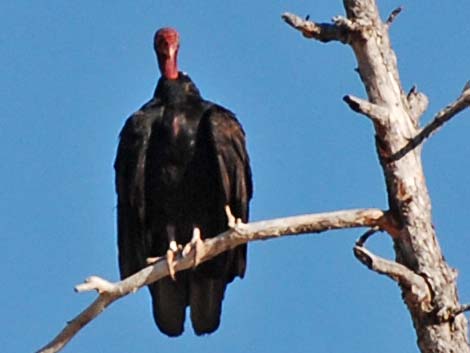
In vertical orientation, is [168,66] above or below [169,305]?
above

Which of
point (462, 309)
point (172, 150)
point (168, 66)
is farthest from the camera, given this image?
point (168, 66)

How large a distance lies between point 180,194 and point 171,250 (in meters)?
0.76

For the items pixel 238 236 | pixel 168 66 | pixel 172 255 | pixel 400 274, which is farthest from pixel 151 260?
pixel 400 274

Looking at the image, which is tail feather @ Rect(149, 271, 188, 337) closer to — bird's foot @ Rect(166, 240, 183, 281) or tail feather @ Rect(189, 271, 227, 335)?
tail feather @ Rect(189, 271, 227, 335)

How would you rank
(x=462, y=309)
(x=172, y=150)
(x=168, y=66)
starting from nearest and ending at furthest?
(x=462, y=309) → (x=172, y=150) → (x=168, y=66)

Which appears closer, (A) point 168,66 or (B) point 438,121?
(B) point 438,121

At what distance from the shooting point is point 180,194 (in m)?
9.60

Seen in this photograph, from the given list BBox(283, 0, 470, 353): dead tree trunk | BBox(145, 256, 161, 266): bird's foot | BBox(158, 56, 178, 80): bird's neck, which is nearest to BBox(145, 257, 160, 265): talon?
BBox(145, 256, 161, 266): bird's foot

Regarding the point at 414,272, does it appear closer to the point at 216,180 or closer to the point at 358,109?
the point at 358,109

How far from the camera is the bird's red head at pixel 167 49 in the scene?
10094mm

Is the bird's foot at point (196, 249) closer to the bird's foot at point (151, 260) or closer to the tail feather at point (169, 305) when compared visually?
the bird's foot at point (151, 260)

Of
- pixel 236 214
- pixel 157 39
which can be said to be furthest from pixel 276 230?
pixel 157 39

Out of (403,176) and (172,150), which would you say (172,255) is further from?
(403,176)

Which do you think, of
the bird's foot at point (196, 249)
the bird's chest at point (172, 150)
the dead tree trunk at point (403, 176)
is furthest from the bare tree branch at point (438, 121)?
the bird's chest at point (172, 150)
